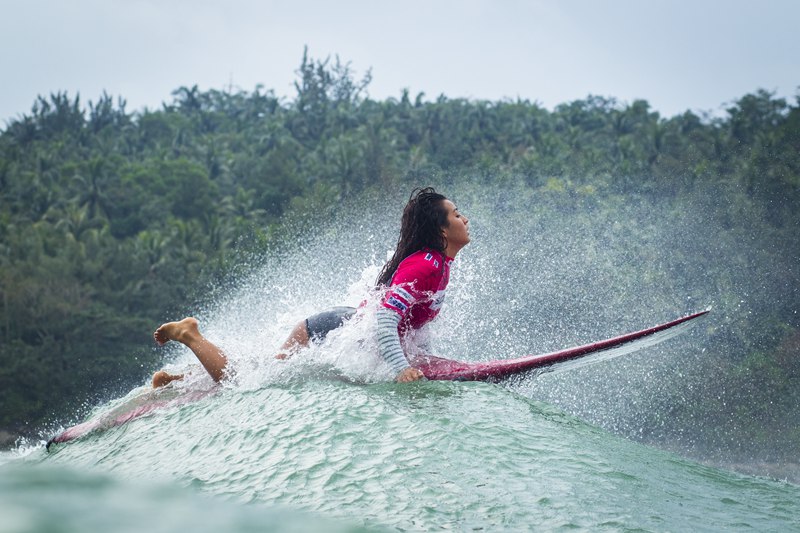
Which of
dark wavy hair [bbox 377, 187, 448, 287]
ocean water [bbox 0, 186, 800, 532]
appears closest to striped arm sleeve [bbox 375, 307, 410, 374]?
ocean water [bbox 0, 186, 800, 532]

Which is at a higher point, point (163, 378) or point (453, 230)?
point (453, 230)

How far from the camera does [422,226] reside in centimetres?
484

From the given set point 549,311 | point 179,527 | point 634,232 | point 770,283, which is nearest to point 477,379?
point 179,527

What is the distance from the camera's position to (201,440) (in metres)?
3.81

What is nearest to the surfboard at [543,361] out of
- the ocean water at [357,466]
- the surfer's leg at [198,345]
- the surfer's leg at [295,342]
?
the ocean water at [357,466]

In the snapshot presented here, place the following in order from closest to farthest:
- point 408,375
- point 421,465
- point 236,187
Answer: point 421,465 < point 408,375 < point 236,187

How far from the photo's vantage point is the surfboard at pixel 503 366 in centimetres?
470

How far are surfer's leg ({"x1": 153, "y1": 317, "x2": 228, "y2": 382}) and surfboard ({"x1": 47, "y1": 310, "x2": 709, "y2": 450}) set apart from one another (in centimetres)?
10

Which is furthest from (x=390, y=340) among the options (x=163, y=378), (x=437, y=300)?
(x=163, y=378)

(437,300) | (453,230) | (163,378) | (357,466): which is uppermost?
(453,230)

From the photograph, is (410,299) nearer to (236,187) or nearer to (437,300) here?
(437,300)

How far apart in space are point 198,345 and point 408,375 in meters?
1.16

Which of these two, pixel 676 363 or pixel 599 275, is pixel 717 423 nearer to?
pixel 676 363

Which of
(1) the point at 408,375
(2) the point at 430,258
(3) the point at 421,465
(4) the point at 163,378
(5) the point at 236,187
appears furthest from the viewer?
(5) the point at 236,187
